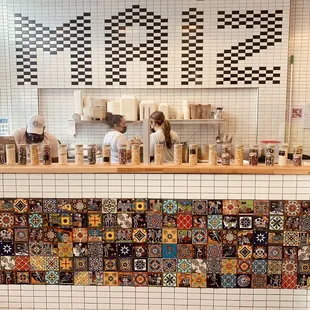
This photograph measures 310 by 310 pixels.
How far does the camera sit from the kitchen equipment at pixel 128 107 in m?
5.45

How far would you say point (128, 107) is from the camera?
547cm

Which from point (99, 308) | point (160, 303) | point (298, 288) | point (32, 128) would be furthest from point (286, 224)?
point (32, 128)

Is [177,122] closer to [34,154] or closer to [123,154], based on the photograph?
[123,154]

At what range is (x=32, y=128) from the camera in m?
3.72

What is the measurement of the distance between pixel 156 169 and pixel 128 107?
2.81m

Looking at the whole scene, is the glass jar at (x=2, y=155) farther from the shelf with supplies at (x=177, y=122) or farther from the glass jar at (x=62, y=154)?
the shelf with supplies at (x=177, y=122)

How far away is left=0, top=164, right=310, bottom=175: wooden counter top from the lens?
2768 millimetres

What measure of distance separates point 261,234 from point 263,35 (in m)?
3.56

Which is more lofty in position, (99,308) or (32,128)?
(32,128)

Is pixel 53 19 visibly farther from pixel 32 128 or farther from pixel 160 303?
pixel 160 303

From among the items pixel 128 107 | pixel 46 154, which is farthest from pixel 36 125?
pixel 128 107

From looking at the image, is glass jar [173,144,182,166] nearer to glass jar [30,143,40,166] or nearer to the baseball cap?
glass jar [30,143,40,166]

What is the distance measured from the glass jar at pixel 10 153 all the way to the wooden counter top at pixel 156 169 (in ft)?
0.20

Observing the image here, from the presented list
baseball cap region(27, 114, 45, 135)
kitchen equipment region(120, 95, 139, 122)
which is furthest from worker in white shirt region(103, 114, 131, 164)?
kitchen equipment region(120, 95, 139, 122)
